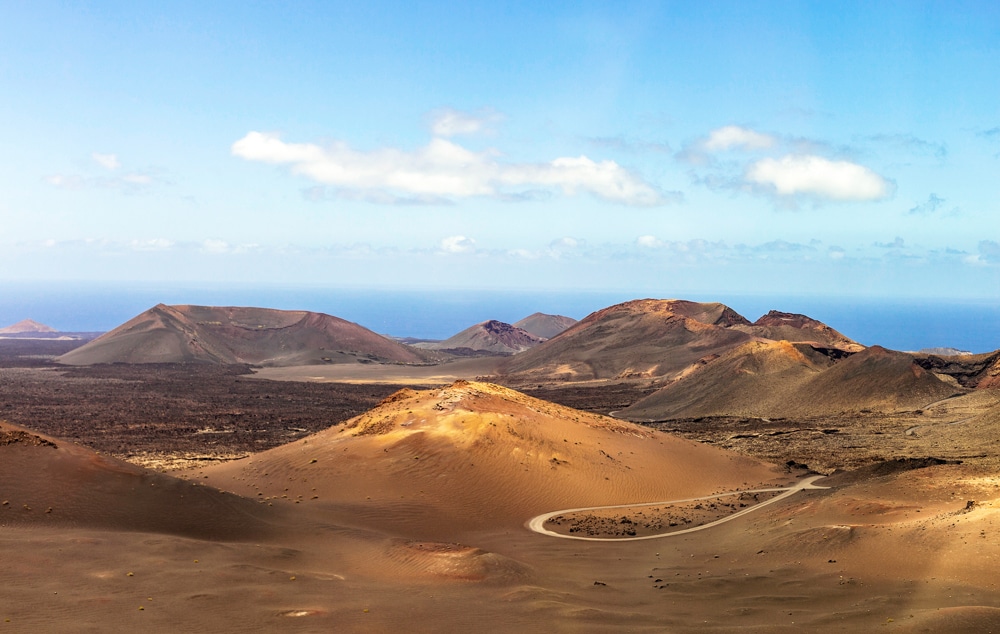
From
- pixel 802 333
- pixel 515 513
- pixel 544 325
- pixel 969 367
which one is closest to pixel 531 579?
pixel 515 513

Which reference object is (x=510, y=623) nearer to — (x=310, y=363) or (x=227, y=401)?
(x=227, y=401)

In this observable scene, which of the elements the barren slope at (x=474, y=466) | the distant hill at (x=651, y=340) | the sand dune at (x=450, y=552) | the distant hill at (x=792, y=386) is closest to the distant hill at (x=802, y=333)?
the distant hill at (x=651, y=340)

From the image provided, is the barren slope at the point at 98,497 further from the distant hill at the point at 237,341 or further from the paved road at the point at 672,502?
the distant hill at the point at 237,341

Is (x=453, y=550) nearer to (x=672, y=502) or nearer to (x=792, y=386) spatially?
(x=672, y=502)

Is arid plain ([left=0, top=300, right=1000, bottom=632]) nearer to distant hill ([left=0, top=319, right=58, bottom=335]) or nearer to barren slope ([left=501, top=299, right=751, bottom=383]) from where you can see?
barren slope ([left=501, top=299, right=751, bottom=383])

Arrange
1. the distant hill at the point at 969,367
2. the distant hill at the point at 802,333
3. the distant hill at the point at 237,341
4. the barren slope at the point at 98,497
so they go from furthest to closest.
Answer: the distant hill at the point at 237,341 → the distant hill at the point at 802,333 → the distant hill at the point at 969,367 → the barren slope at the point at 98,497
